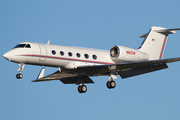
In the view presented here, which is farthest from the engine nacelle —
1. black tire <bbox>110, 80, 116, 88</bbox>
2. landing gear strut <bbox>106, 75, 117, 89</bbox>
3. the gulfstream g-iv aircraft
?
black tire <bbox>110, 80, 116, 88</bbox>

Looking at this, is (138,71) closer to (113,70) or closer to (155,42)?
(113,70)

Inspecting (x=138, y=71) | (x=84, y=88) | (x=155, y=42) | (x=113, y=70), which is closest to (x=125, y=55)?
(x=113, y=70)

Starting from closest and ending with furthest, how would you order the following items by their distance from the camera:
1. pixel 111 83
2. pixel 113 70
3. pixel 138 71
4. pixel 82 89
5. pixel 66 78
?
pixel 113 70
pixel 111 83
pixel 138 71
pixel 82 89
pixel 66 78

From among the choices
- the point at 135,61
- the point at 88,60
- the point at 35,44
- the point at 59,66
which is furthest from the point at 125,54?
the point at 35,44

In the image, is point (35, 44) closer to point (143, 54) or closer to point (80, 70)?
point (80, 70)

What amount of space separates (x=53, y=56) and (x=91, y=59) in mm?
3116

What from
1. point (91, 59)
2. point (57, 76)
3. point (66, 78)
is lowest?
point (57, 76)

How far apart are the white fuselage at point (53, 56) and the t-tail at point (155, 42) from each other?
4.24 m

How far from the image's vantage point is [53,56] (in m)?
24.7

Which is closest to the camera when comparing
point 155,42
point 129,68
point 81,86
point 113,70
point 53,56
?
point 53,56

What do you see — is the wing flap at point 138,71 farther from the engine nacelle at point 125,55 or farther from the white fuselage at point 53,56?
the white fuselage at point 53,56

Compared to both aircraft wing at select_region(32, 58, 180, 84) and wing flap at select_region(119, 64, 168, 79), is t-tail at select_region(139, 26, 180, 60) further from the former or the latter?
aircraft wing at select_region(32, 58, 180, 84)

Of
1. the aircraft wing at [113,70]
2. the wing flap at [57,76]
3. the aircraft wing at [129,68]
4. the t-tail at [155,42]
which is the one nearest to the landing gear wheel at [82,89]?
the aircraft wing at [113,70]

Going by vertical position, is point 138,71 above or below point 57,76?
above
